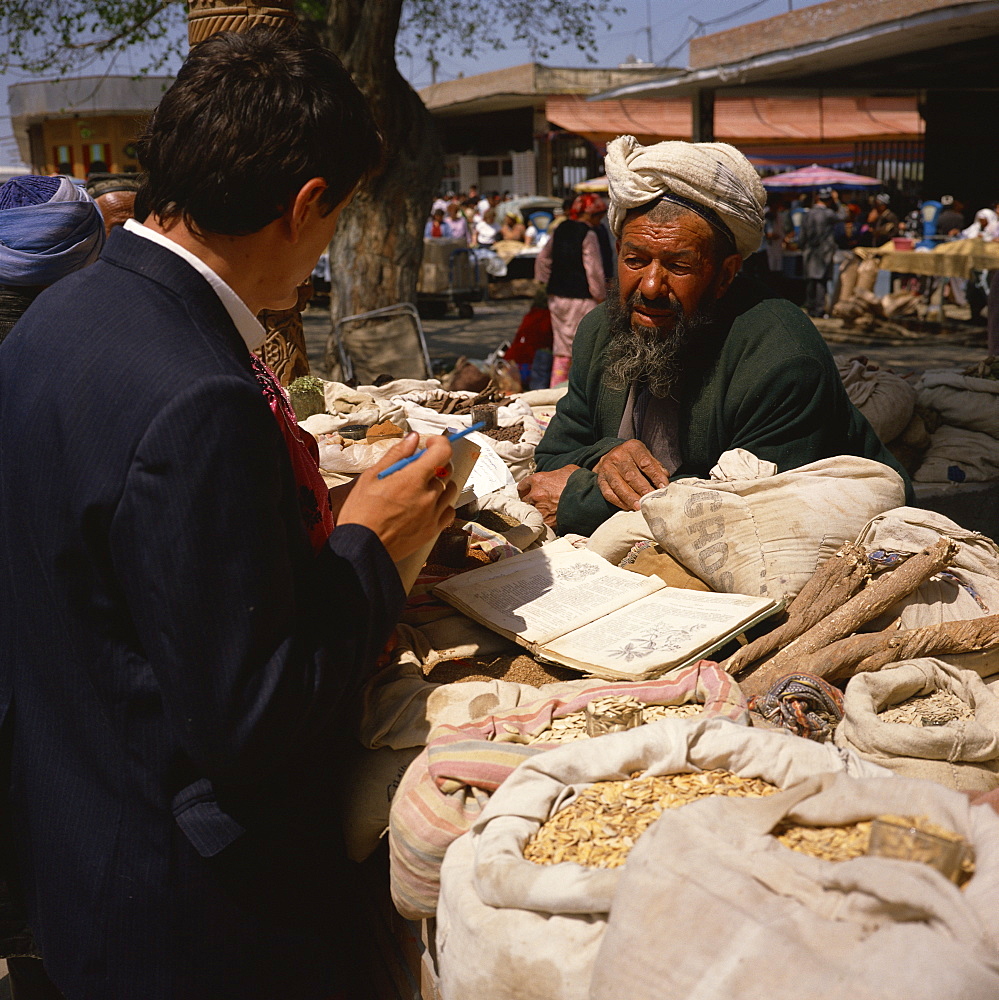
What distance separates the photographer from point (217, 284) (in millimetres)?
1336

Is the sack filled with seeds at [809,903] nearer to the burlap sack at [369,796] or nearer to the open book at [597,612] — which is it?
the burlap sack at [369,796]

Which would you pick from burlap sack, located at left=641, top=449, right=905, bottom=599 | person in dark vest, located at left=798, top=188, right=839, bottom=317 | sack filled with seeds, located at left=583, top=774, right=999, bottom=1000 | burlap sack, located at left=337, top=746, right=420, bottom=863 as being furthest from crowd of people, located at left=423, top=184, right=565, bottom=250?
sack filled with seeds, located at left=583, top=774, right=999, bottom=1000

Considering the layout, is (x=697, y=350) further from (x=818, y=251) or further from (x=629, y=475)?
(x=818, y=251)

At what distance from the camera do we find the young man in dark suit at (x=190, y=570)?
1.17 m

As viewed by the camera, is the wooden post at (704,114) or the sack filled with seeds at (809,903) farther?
the wooden post at (704,114)

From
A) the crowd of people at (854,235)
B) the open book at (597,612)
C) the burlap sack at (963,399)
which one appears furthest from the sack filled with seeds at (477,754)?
the crowd of people at (854,235)

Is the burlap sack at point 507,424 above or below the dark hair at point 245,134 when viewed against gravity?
below

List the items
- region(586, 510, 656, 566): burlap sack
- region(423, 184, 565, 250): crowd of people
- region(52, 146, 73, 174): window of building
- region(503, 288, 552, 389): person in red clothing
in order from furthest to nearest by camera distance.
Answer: region(52, 146, 73, 174): window of building, region(423, 184, 565, 250): crowd of people, region(503, 288, 552, 389): person in red clothing, region(586, 510, 656, 566): burlap sack

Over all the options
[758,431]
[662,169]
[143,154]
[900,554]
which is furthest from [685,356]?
[143,154]

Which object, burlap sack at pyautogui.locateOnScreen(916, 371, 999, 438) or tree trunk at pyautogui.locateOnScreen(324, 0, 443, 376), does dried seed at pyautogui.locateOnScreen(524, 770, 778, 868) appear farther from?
tree trunk at pyautogui.locateOnScreen(324, 0, 443, 376)

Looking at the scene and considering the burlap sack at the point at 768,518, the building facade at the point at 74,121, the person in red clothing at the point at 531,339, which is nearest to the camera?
the burlap sack at the point at 768,518

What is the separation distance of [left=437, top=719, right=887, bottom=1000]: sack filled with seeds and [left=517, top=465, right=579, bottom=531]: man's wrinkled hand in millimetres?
1637

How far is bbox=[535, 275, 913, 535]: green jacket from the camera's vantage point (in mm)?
2604

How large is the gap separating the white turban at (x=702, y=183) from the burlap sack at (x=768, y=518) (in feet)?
2.58
